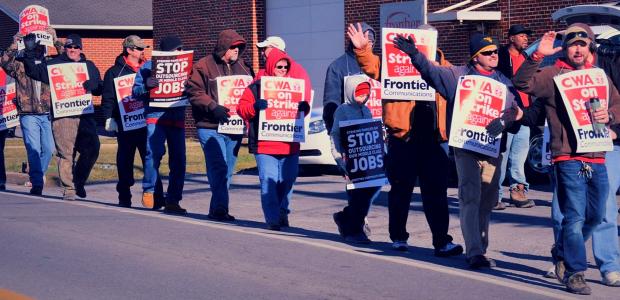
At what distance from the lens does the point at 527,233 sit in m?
11.7

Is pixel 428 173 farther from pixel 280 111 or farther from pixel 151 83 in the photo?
pixel 151 83

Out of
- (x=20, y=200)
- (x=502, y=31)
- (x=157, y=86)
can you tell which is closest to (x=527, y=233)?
(x=157, y=86)

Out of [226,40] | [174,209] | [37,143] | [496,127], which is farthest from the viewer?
[37,143]

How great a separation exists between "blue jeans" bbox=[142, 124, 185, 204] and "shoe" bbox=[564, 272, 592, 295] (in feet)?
19.1

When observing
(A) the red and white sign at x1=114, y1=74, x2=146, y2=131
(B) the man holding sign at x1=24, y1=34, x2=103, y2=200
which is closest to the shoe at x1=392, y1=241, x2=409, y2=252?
(A) the red and white sign at x1=114, y1=74, x2=146, y2=131

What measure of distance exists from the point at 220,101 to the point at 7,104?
5.54 metres

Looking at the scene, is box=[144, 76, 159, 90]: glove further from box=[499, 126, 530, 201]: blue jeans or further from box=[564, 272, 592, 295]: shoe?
box=[564, 272, 592, 295]: shoe

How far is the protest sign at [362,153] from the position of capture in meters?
10.7

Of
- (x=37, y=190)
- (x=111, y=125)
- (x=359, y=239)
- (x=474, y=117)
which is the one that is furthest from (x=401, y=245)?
(x=37, y=190)

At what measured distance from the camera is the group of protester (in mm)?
8508

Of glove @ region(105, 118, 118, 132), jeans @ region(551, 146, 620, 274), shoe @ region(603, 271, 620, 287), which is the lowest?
shoe @ region(603, 271, 620, 287)

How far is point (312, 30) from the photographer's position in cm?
2856

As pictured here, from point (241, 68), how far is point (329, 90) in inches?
67.5

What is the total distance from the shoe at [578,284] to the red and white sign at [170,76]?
19.1 feet
